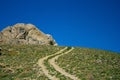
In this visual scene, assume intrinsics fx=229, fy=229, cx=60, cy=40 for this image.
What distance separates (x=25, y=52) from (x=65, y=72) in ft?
86.4

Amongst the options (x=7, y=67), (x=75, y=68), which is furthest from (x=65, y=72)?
(x=7, y=67)

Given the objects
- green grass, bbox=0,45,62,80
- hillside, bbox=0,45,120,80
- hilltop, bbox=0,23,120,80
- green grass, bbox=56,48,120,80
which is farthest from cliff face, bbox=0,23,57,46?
green grass, bbox=56,48,120,80

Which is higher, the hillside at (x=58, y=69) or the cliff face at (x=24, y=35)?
the cliff face at (x=24, y=35)

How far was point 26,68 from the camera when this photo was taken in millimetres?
46625

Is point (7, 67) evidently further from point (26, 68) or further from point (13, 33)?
point (13, 33)

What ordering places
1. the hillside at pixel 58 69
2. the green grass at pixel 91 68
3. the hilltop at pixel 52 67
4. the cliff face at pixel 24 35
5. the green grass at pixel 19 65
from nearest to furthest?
the green grass at pixel 91 68 → the hillside at pixel 58 69 → the hilltop at pixel 52 67 → the green grass at pixel 19 65 → the cliff face at pixel 24 35

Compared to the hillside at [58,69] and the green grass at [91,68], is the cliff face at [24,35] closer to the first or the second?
the hillside at [58,69]

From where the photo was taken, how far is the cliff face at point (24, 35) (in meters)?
97.9

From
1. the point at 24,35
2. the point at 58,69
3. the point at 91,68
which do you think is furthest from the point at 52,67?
the point at 24,35

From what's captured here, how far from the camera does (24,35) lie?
102m

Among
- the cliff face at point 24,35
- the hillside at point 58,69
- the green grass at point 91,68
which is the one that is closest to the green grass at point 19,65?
the hillside at point 58,69

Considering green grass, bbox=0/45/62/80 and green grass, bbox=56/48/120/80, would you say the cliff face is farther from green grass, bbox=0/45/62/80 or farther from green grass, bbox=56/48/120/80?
green grass, bbox=56/48/120/80

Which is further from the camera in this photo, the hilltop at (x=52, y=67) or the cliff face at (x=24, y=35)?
the cliff face at (x=24, y=35)

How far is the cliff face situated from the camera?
321 feet
